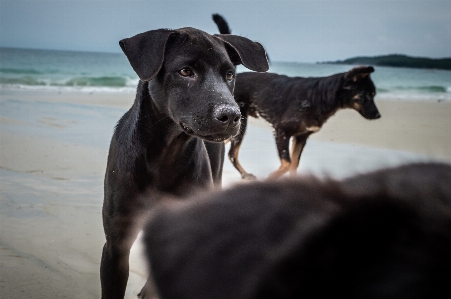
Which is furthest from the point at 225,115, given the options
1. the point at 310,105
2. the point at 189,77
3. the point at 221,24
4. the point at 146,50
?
the point at 310,105

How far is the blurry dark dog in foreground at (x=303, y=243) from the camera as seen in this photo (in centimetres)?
40

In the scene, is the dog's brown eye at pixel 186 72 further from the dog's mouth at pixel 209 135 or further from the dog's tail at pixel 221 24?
the dog's tail at pixel 221 24

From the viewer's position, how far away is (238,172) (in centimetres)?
714

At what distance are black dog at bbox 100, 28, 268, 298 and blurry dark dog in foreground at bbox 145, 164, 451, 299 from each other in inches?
81.1

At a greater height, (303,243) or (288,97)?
(303,243)

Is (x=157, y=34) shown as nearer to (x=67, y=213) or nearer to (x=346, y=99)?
(x=67, y=213)

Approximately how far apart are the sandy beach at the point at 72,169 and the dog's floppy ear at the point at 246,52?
31.0 inches

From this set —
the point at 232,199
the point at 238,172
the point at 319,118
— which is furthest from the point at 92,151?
the point at 232,199

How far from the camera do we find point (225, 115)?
2488mm

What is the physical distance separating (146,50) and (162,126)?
425 millimetres

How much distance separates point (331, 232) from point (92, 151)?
23.1ft

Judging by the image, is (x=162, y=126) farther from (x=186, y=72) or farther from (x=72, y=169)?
(x=72, y=169)

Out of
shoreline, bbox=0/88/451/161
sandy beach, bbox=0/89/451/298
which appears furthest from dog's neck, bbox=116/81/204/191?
shoreline, bbox=0/88/451/161

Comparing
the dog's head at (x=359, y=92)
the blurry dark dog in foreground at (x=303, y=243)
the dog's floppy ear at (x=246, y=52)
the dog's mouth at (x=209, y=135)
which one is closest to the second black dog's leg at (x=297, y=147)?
the dog's head at (x=359, y=92)
